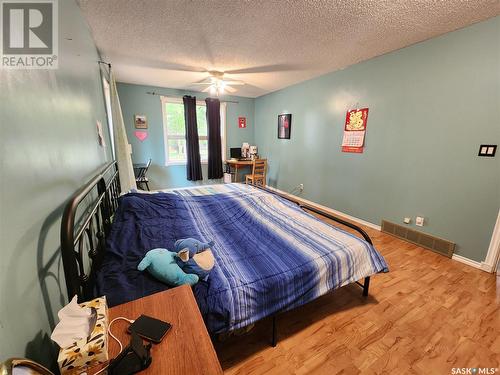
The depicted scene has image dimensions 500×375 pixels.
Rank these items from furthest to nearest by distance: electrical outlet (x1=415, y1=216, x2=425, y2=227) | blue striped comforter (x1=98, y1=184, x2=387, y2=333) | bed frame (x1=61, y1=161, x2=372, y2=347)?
electrical outlet (x1=415, y1=216, x2=425, y2=227) < blue striped comforter (x1=98, y1=184, x2=387, y2=333) < bed frame (x1=61, y1=161, x2=372, y2=347)

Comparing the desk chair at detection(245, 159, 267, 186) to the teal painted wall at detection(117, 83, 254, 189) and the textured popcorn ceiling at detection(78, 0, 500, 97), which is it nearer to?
the teal painted wall at detection(117, 83, 254, 189)

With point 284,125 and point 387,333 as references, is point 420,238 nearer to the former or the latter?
point 387,333

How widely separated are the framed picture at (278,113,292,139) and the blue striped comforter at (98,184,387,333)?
257 cm

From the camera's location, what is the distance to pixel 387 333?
1.45 metres

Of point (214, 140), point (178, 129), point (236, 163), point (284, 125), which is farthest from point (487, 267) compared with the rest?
point (178, 129)

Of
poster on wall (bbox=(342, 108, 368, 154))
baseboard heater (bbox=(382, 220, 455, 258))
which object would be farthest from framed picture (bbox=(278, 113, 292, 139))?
baseboard heater (bbox=(382, 220, 455, 258))

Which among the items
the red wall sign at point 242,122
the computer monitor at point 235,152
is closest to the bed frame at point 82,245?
the computer monitor at point 235,152

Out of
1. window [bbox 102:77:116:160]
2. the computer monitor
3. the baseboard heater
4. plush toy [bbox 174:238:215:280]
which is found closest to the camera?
plush toy [bbox 174:238:215:280]

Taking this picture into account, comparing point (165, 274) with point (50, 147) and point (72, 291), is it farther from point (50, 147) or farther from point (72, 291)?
point (50, 147)

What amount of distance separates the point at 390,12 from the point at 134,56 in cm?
297

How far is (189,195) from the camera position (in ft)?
9.07

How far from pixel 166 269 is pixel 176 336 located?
518 mm

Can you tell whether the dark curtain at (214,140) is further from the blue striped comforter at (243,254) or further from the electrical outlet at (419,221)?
the electrical outlet at (419,221)

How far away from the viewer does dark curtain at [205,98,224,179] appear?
16.0 feet
